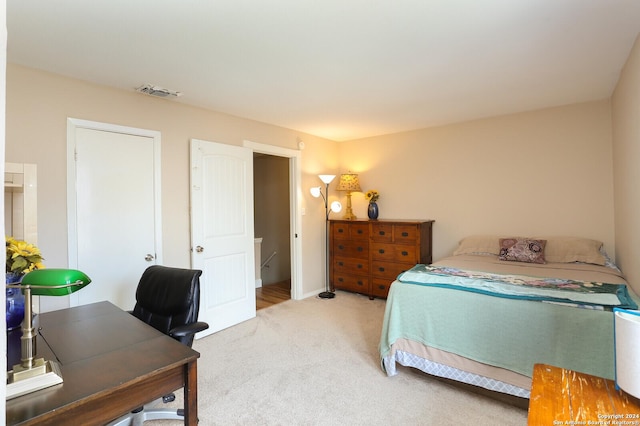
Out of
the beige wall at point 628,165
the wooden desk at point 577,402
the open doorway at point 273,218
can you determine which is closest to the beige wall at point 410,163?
the beige wall at point 628,165

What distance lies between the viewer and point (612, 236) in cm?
327

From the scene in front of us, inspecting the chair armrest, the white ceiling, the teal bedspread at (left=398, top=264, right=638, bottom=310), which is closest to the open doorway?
the white ceiling

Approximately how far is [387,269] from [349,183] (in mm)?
1413

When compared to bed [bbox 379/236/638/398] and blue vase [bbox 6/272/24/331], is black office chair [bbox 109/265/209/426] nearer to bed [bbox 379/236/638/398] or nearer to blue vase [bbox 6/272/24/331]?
blue vase [bbox 6/272/24/331]

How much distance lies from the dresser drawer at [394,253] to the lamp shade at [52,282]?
11.7 feet

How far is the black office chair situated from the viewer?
1832 mm

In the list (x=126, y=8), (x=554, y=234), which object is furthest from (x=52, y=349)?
(x=554, y=234)

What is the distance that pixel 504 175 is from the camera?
3.86 metres

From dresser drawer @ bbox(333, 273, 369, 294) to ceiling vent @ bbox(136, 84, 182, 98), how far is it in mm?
3175

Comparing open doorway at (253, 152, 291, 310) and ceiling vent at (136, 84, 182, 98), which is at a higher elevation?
ceiling vent at (136, 84, 182, 98)

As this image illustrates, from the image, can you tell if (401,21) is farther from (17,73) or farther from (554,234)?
(554,234)

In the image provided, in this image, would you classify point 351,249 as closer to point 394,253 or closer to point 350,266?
point 350,266

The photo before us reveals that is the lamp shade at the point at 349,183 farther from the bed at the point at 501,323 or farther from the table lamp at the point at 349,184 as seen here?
the bed at the point at 501,323

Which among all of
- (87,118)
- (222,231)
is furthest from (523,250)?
(87,118)
